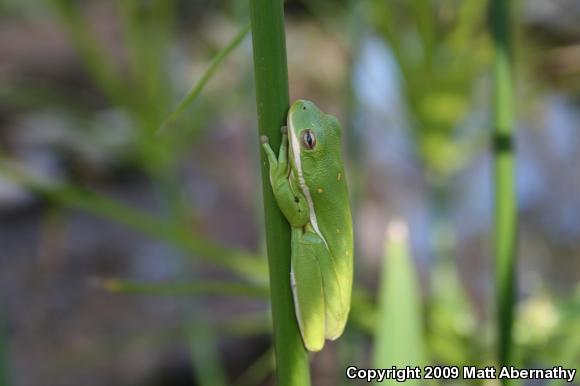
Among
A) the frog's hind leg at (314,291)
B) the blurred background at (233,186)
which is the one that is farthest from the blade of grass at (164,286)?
the frog's hind leg at (314,291)

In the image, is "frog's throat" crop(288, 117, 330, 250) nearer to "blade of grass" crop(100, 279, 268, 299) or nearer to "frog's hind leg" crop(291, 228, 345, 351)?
"frog's hind leg" crop(291, 228, 345, 351)

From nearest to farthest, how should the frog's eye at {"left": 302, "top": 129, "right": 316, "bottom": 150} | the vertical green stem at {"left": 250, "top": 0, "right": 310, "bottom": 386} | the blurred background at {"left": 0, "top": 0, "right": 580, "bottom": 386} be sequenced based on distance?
the vertical green stem at {"left": 250, "top": 0, "right": 310, "bottom": 386} → the frog's eye at {"left": 302, "top": 129, "right": 316, "bottom": 150} → the blurred background at {"left": 0, "top": 0, "right": 580, "bottom": 386}

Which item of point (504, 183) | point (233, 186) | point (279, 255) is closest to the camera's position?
point (279, 255)

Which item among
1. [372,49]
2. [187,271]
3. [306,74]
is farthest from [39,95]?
[306,74]

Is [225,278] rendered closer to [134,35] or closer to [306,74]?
[134,35]

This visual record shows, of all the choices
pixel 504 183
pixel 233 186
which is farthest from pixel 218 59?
pixel 233 186

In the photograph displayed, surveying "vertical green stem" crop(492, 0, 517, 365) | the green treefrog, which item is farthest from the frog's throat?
"vertical green stem" crop(492, 0, 517, 365)

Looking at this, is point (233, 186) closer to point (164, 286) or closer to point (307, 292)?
point (164, 286)
